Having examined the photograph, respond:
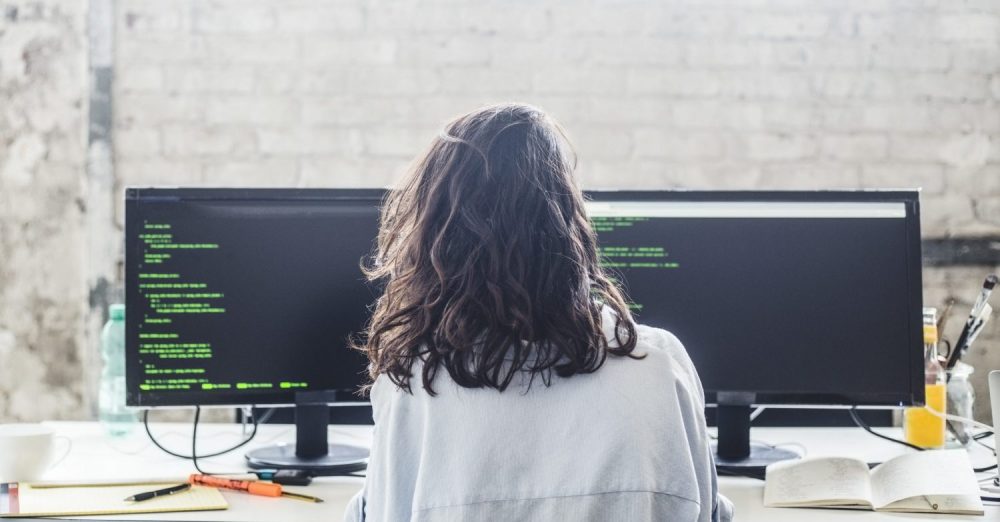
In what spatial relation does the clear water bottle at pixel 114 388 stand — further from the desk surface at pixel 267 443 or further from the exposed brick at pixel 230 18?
the exposed brick at pixel 230 18

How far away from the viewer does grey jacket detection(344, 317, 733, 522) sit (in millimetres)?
946

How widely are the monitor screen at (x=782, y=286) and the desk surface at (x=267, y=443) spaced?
0.16 metres

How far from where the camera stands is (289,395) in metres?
1.55

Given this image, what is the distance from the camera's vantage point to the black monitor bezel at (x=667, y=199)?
59.7 inches

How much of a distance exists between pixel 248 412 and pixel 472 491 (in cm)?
99

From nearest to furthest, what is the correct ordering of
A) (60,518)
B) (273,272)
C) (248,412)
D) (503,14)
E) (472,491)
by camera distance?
1. (472,491)
2. (60,518)
3. (273,272)
4. (248,412)
5. (503,14)

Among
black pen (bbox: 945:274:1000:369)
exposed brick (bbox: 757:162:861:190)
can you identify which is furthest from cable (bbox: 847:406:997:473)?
exposed brick (bbox: 757:162:861:190)

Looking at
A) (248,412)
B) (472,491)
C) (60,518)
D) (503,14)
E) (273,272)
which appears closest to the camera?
(472,491)

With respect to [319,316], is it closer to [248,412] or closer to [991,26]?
[248,412]

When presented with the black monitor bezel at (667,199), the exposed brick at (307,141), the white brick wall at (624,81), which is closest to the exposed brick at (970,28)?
the white brick wall at (624,81)

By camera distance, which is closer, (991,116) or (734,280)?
(734,280)

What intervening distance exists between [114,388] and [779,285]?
3.91 ft

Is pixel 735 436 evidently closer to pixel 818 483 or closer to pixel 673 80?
pixel 818 483

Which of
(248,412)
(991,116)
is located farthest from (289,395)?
(991,116)
